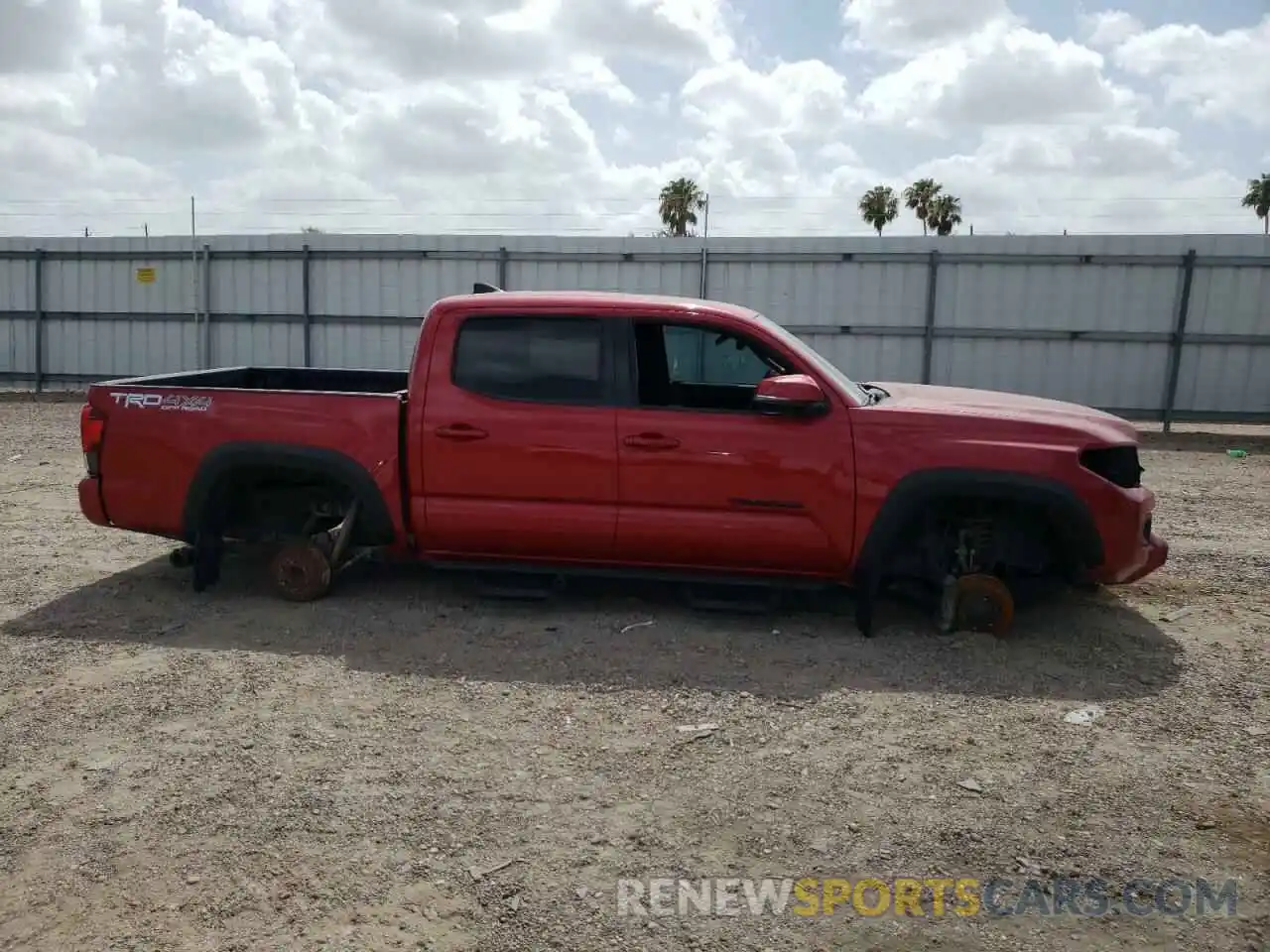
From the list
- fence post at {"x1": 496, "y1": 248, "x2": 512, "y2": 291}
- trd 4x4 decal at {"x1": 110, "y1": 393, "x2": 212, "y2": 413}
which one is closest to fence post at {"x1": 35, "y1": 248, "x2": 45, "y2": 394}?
fence post at {"x1": 496, "y1": 248, "x2": 512, "y2": 291}

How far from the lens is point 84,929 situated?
112 inches

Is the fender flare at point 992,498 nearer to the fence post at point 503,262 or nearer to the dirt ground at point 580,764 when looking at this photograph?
the dirt ground at point 580,764

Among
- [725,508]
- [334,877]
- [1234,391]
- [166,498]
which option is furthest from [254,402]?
[1234,391]

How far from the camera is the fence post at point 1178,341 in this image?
14008mm

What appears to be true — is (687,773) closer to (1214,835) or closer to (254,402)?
(1214,835)

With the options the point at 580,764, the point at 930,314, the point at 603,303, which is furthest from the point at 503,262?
the point at 580,764

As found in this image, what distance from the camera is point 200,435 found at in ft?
18.5

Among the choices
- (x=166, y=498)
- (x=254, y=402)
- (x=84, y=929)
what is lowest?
(x=84, y=929)

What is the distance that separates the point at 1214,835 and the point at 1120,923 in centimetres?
71

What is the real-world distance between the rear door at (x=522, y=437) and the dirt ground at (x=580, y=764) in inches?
20.3

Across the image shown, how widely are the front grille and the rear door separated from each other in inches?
93.5

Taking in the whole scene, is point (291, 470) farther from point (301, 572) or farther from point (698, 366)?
point (698, 366)

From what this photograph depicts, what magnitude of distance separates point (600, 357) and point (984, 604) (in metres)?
2.37

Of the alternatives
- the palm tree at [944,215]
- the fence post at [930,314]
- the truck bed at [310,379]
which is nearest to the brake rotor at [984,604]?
the truck bed at [310,379]
